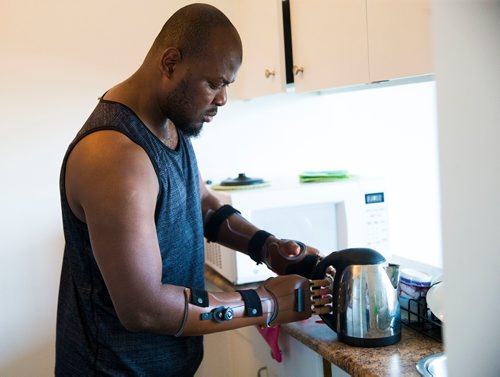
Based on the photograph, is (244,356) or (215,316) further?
(244,356)

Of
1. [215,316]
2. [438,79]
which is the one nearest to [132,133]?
[215,316]

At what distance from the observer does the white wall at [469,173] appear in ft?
1.37

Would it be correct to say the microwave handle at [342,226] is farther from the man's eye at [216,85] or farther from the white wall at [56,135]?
the man's eye at [216,85]

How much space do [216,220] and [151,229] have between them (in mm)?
537

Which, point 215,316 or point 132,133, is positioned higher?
point 132,133

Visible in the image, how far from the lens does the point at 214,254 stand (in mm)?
1936

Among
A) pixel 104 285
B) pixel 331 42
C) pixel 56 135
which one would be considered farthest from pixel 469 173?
pixel 56 135

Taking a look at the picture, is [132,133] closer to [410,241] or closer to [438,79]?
[438,79]

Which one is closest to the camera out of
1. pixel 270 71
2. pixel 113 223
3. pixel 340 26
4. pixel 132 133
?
pixel 113 223

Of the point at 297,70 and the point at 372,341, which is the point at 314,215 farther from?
the point at 372,341

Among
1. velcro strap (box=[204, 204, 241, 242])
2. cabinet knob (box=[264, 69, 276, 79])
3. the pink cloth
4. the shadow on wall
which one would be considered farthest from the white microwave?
the shadow on wall

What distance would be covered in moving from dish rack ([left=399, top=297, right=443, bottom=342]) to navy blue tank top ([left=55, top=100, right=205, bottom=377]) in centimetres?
53

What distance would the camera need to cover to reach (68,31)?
1.93 m

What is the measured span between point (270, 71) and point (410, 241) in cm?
92
